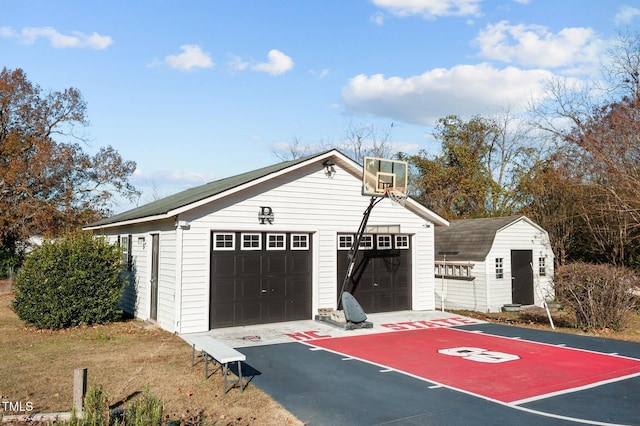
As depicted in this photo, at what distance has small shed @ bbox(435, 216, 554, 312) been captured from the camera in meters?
17.2

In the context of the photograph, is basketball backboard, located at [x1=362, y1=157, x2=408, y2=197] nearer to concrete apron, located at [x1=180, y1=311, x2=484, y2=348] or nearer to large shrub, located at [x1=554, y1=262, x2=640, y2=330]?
concrete apron, located at [x1=180, y1=311, x2=484, y2=348]

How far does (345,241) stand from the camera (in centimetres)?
1457

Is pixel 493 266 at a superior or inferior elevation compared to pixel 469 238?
inferior

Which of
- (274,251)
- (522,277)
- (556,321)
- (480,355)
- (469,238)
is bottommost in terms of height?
(556,321)

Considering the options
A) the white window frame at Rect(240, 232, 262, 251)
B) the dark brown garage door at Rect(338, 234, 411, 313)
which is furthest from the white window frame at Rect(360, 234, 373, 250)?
the white window frame at Rect(240, 232, 262, 251)

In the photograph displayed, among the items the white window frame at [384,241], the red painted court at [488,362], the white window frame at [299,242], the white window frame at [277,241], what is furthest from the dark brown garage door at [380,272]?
the red painted court at [488,362]

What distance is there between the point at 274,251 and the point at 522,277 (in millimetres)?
10670

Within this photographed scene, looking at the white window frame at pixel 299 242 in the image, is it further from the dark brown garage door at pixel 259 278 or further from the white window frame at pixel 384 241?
the white window frame at pixel 384 241

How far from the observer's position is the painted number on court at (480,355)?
9.22m

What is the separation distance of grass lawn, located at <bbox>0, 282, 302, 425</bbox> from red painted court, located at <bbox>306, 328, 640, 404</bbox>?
3026mm

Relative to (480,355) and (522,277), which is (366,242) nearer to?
(480,355)

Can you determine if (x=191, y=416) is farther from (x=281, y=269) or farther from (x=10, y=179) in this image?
(x=10, y=179)

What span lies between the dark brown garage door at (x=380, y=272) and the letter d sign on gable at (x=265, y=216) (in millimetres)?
2447

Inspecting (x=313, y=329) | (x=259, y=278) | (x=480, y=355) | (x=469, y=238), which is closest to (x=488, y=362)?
(x=480, y=355)
